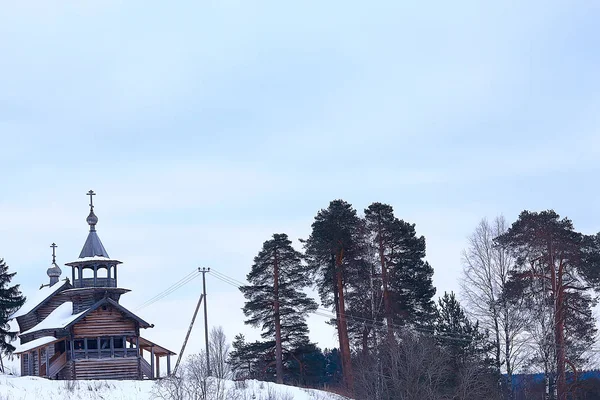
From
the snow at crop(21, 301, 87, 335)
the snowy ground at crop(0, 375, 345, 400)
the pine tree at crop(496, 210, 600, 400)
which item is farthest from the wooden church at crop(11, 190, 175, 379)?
the pine tree at crop(496, 210, 600, 400)

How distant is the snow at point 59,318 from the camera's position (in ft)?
190

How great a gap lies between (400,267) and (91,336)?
1941 centimetres

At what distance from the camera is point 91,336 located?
57781mm

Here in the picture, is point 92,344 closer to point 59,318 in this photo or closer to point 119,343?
point 119,343

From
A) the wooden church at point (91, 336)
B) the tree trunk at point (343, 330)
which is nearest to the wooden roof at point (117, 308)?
the wooden church at point (91, 336)

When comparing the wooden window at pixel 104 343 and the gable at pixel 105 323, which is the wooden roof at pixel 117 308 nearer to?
the gable at pixel 105 323

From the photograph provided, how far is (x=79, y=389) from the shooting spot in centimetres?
4347

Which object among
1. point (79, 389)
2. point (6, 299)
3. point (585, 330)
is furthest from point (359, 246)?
point (6, 299)

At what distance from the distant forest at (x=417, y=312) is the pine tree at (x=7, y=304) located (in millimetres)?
15958

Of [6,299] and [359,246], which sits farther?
[6,299]

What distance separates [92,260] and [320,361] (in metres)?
18.5

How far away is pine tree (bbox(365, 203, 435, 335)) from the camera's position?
57.0 metres

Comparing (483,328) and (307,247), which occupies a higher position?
(307,247)

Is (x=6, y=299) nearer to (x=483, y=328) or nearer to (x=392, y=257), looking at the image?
(x=392, y=257)
